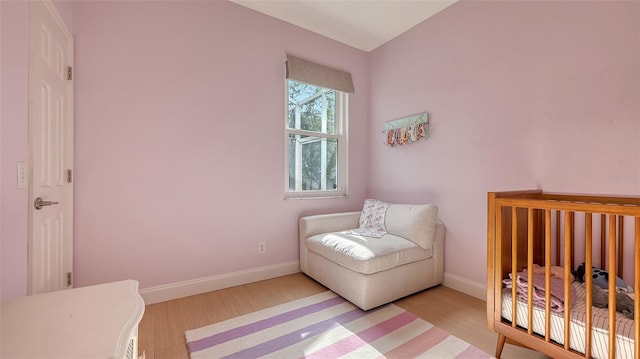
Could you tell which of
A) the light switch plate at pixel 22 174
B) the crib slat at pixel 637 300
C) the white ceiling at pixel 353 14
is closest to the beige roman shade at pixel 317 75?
the white ceiling at pixel 353 14

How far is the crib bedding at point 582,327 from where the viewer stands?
1.10 meters

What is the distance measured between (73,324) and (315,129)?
2613mm

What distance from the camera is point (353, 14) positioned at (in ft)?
8.67

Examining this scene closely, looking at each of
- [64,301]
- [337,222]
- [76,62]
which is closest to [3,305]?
[64,301]

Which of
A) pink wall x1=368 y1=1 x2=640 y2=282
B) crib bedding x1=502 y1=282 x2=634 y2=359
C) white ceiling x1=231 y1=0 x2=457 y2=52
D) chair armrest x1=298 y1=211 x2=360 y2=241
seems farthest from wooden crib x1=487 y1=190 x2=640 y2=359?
white ceiling x1=231 y1=0 x2=457 y2=52

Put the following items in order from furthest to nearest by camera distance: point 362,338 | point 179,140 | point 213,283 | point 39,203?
point 213,283, point 179,140, point 362,338, point 39,203

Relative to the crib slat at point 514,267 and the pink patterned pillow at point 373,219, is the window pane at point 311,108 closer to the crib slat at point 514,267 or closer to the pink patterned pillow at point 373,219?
the pink patterned pillow at point 373,219

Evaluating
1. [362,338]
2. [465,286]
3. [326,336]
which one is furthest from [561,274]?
[326,336]

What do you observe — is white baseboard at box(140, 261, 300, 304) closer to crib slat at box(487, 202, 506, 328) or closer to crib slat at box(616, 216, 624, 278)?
crib slat at box(487, 202, 506, 328)

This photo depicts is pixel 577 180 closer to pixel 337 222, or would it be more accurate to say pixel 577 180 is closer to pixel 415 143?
pixel 415 143

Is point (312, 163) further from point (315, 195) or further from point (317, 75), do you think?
point (317, 75)

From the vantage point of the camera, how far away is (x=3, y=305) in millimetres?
876

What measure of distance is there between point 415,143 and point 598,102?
136 cm

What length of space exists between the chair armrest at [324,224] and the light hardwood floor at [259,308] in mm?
483
